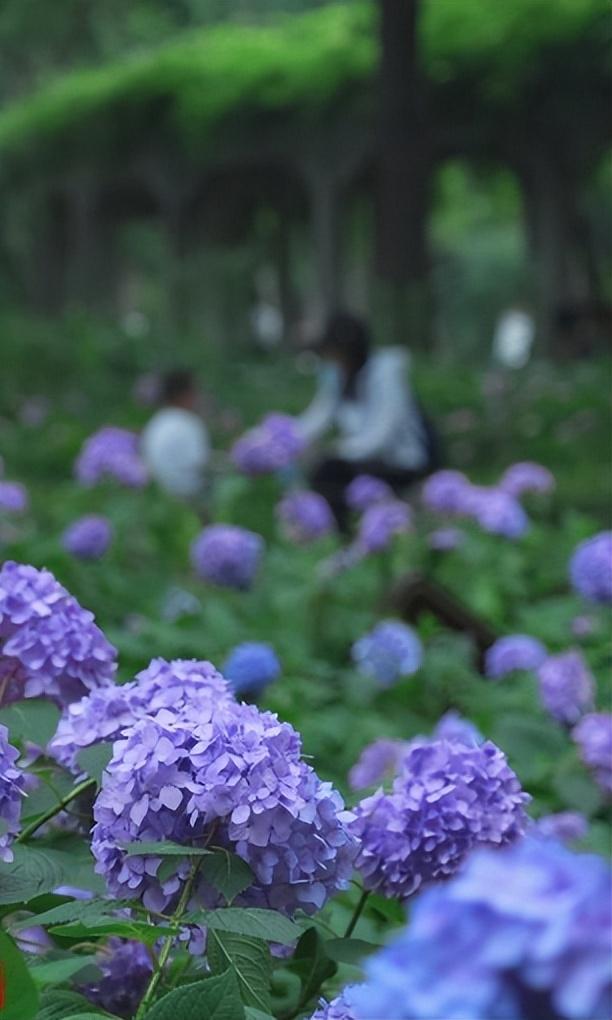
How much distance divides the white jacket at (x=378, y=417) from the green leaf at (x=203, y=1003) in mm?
5697

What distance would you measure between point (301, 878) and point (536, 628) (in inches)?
107

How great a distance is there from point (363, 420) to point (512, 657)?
3.51 metres

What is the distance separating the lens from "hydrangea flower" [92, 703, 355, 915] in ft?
3.73

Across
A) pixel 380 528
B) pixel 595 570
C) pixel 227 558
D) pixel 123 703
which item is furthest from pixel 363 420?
pixel 123 703

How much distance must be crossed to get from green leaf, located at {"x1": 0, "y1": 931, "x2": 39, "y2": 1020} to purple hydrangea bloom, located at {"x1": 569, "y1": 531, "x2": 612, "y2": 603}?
8.89 feet

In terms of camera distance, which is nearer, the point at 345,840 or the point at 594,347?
the point at 345,840

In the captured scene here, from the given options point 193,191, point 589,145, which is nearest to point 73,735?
point 589,145

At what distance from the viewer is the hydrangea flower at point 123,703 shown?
4.33 feet

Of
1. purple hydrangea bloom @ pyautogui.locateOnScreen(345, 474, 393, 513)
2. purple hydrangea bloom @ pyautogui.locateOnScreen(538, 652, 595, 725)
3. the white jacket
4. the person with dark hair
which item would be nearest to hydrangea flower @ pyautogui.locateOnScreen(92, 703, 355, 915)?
purple hydrangea bloom @ pyautogui.locateOnScreen(538, 652, 595, 725)

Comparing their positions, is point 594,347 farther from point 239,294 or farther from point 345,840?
point 345,840

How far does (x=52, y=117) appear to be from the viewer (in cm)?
2600

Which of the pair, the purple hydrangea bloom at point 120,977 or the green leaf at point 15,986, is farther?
the purple hydrangea bloom at point 120,977

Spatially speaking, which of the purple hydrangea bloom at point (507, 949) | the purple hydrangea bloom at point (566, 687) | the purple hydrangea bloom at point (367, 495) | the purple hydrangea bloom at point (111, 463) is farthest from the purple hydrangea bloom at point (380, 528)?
the purple hydrangea bloom at point (507, 949)

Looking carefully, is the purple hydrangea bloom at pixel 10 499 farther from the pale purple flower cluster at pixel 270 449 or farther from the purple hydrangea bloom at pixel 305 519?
the pale purple flower cluster at pixel 270 449
